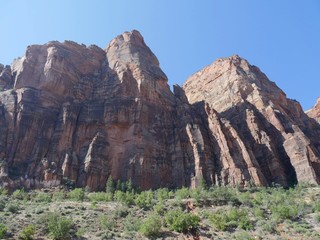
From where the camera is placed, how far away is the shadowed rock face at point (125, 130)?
58062mm

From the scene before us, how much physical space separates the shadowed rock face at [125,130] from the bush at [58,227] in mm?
18998

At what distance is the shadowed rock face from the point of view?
58062 mm

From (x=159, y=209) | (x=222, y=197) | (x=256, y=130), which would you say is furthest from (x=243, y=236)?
(x=256, y=130)

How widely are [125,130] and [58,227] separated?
31680 millimetres

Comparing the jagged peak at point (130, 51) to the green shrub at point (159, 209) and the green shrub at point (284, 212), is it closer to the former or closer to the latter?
the green shrub at point (159, 209)

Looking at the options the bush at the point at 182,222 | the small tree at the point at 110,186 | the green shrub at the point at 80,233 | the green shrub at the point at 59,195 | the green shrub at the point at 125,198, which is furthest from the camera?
the small tree at the point at 110,186

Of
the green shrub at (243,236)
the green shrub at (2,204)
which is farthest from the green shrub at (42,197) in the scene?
the green shrub at (243,236)

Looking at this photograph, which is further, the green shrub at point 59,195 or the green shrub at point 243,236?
the green shrub at point 59,195

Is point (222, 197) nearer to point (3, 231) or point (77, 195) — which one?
point (77, 195)

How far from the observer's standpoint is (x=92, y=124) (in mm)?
64375

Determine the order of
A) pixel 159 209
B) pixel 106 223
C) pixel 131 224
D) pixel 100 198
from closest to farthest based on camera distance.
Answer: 1. pixel 106 223
2. pixel 131 224
3. pixel 159 209
4. pixel 100 198

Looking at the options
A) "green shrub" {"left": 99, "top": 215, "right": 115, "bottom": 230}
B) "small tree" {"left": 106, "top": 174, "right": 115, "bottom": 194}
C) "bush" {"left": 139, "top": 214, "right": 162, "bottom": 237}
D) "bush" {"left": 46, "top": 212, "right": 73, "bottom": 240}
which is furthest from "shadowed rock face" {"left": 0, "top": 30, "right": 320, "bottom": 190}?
"bush" {"left": 139, "top": 214, "right": 162, "bottom": 237}

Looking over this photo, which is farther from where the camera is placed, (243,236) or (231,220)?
(231,220)

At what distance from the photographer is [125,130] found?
211 ft
